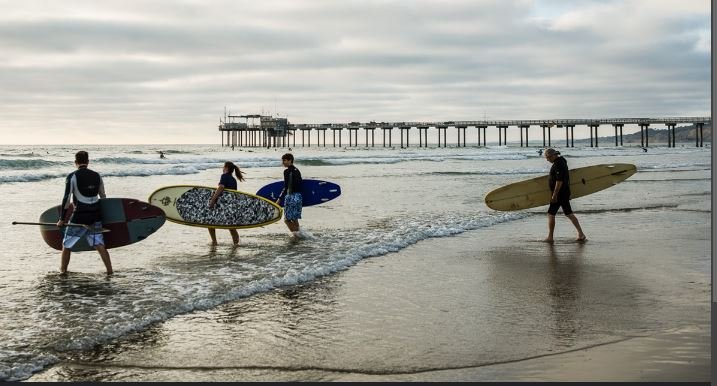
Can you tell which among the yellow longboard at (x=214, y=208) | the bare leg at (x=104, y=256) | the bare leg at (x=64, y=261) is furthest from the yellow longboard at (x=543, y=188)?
the bare leg at (x=64, y=261)

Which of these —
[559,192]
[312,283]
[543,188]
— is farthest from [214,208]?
[543,188]

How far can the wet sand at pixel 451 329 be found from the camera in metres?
4.44

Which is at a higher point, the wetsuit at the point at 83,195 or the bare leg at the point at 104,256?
the wetsuit at the point at 83,195

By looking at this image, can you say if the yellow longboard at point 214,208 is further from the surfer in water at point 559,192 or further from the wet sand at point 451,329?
the surfer in water at point 559,192

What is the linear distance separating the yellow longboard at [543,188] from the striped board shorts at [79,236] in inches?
308

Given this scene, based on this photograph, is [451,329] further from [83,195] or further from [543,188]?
[543,188]

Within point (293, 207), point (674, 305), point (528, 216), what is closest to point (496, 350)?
point (674, 305)

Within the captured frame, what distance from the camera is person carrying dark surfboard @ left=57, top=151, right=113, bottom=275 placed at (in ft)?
25.5

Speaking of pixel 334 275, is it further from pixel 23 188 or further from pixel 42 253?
pixel 23 188

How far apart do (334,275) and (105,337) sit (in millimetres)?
3113

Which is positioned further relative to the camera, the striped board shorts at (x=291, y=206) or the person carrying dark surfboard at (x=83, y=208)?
the striped board shorts at (x=291, y=206)

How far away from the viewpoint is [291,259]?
893cm

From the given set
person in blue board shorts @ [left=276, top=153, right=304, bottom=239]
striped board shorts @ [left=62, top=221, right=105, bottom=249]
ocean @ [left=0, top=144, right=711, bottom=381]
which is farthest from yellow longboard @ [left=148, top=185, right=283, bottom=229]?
striped board shorts @ [left=62, top=221, right=105, bottom=249]

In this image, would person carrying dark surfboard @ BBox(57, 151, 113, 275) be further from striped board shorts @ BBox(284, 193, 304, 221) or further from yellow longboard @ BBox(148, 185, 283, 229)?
striped board shorts @ BBox(284, 193, 304, 221)
